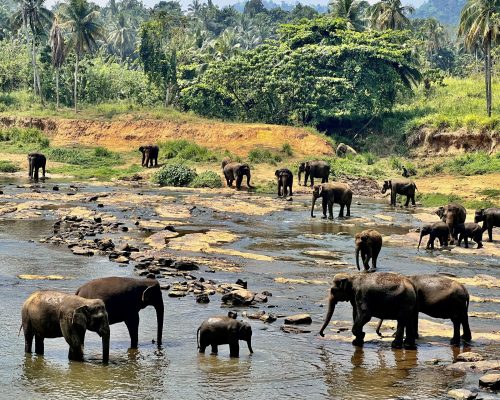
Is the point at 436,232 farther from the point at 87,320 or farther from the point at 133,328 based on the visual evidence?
the point at 87,320

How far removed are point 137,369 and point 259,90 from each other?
49678 millimetres

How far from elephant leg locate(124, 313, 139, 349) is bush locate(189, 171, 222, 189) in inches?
1225

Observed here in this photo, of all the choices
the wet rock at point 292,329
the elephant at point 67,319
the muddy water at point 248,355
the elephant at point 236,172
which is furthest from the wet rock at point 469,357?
the elephant at point 236,172

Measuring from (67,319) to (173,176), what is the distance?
3334cm

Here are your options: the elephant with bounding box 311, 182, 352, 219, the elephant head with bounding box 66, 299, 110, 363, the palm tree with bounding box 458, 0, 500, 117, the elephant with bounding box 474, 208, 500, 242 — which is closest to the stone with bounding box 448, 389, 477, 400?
the elephant head with bounding box 66, 299, 110, 363

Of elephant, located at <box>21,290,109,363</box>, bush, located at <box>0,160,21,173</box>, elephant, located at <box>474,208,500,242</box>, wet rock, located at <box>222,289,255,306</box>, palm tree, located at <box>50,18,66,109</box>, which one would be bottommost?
wet rock, located at <box>222,289,255,306</box>

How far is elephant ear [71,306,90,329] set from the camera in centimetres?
1317

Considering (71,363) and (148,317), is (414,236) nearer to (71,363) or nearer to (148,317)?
(148,317)

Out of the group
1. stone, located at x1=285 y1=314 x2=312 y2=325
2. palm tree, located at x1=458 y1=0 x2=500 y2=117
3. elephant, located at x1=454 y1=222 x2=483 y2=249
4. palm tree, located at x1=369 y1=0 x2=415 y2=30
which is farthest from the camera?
palm tree, located at x1=369 y1=0 x2=415 y2=30

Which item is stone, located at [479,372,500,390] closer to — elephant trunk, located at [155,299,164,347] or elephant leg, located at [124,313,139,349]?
elephant trunk, located at [155,299,164,347]

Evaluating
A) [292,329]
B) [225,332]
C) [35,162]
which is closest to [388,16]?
[35,162]

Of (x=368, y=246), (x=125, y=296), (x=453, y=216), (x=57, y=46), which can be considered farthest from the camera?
(x=57, y=46)

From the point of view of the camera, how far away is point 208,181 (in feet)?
151

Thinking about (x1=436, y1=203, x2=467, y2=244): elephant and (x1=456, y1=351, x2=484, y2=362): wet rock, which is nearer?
(x1=456, y1=351, x2=484, y2=362): wet rock
